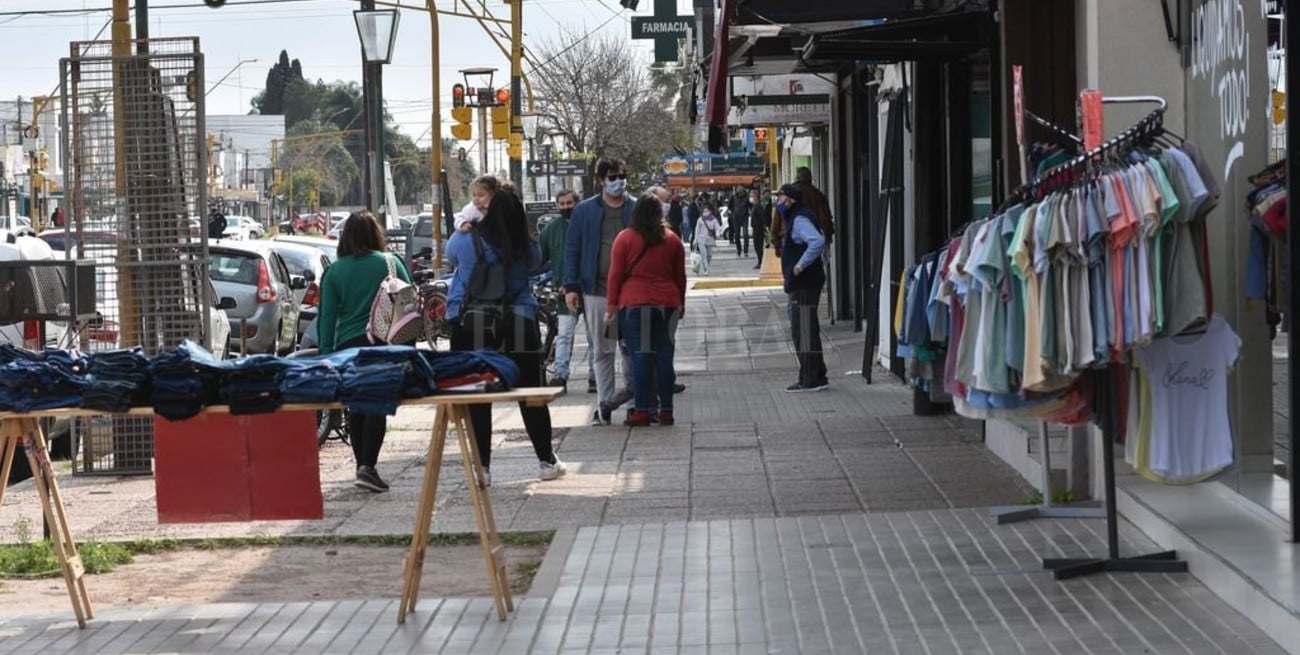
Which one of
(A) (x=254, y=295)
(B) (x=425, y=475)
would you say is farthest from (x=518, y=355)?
(A) (x=254, y=295)

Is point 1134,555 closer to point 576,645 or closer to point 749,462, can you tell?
point 576,645

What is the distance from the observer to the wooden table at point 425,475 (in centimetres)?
733

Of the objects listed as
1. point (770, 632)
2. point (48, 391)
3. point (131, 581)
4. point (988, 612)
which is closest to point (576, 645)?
point (770, 632)

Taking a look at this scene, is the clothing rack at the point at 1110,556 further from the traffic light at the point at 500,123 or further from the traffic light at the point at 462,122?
the traffic light at the point at 500,123

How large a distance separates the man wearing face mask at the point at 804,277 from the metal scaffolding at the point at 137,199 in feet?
17.7

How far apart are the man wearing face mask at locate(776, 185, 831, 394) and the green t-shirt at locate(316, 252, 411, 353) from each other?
570 cm

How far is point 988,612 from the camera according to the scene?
23.3ft

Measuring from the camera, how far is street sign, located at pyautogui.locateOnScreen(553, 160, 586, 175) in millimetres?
43094

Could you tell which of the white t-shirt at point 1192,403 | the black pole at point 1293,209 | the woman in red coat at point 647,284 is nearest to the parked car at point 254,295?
the woman in red coat at point 647,284

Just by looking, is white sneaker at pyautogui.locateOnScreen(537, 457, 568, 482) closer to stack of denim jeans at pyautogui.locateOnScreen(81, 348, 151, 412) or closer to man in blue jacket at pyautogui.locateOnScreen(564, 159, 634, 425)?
man in blue jacket at pyautogui.locateOnScreen(564, 159, 634, 425)

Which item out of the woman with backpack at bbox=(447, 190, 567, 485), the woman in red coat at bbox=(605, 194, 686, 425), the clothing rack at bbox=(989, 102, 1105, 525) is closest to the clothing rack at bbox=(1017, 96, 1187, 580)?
the clothing rack at bbox=(989, 102, 1105, 525)

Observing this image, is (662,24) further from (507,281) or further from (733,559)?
(733,559)

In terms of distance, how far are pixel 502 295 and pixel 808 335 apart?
549cm

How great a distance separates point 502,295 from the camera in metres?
11.2
